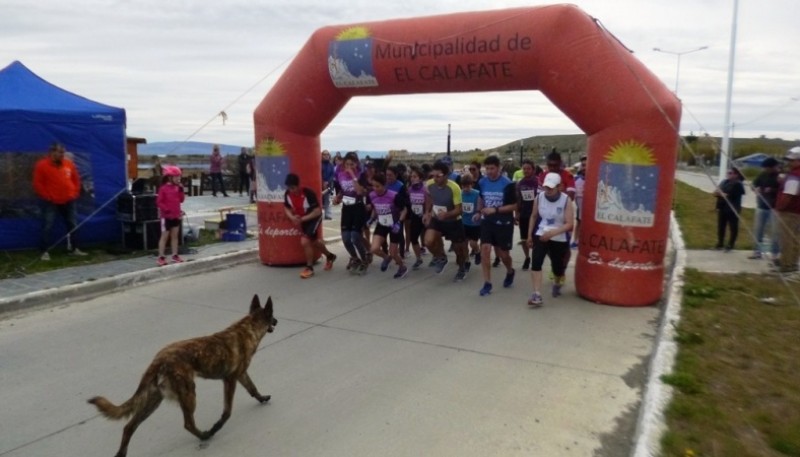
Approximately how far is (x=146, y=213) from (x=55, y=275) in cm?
239

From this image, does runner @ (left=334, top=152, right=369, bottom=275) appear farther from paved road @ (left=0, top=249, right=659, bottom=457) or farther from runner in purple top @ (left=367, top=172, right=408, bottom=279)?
paved road @ (left=0, top=249, right=659, bottom=457)

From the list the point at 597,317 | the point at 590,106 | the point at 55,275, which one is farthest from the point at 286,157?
the point at 597,317

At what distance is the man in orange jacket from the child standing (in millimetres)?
1649

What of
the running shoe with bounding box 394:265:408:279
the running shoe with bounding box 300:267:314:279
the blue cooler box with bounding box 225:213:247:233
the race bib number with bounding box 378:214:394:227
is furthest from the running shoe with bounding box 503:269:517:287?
the blue cooler box with bounding box 225:213:247:233

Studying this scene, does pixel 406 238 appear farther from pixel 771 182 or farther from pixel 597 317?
pixel 771 182

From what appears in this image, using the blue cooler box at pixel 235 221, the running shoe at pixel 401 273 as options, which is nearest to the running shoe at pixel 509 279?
the running shoe at pixel 401 273

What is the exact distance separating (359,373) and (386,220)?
4220 mm

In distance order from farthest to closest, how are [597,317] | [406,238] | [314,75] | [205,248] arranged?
1. [205,248]
2. [406,238]
3. [314,75]
4. [597,317]

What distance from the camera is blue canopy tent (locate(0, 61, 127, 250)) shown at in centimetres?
996

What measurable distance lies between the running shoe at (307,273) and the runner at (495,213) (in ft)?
9.10

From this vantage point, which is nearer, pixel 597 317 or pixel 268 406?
pixel 268 406

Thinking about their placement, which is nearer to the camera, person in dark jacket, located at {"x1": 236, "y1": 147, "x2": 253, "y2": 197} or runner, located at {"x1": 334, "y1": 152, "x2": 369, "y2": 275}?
runner, located at {"x1": 334, "y1": 152, "x2": 369, "y2": 275}

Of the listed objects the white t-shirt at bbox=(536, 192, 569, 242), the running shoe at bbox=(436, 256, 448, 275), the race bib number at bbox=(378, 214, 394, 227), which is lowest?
the running shoe at bbox=(436, 256, 448, 275)

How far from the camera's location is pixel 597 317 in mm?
6867
